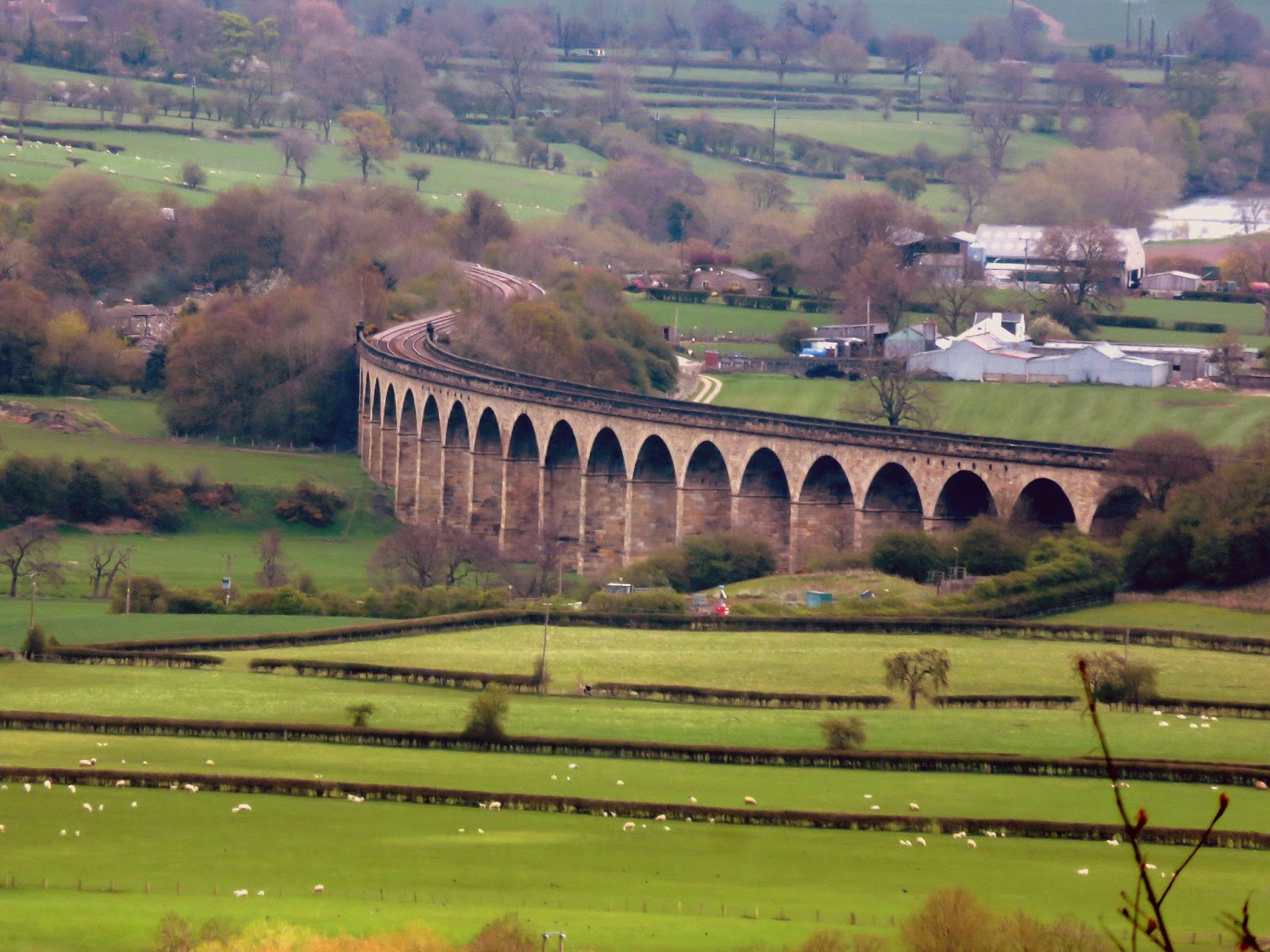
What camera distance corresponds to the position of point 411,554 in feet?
300

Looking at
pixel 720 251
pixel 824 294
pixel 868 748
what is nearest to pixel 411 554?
pixel 868 748

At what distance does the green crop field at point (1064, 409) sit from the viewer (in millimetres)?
106875

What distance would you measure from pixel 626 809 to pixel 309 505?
6329cm

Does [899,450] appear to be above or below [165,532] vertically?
above

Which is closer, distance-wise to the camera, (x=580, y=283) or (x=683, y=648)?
(x=683, y=648)

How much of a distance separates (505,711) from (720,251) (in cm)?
→ 13121

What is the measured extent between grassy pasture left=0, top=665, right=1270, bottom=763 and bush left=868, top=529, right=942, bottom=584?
1870 centimetres

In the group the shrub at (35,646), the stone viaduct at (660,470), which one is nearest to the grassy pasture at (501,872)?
the shrub at (35,646)

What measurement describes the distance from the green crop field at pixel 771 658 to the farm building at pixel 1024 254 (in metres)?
92.8

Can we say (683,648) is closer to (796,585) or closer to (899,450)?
(796,585)

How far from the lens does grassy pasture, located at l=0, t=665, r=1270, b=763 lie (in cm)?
5550

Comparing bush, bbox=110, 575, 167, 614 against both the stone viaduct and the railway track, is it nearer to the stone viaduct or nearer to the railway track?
the stone viaduct

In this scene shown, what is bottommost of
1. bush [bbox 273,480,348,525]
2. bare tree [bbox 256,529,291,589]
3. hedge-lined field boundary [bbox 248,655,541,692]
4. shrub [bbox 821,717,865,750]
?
bush [bbox 273,480,348,525]

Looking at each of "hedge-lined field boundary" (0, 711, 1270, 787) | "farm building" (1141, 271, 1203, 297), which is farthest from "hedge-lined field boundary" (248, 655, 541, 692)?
"farm building" (1141, 271, 1203, 297)
